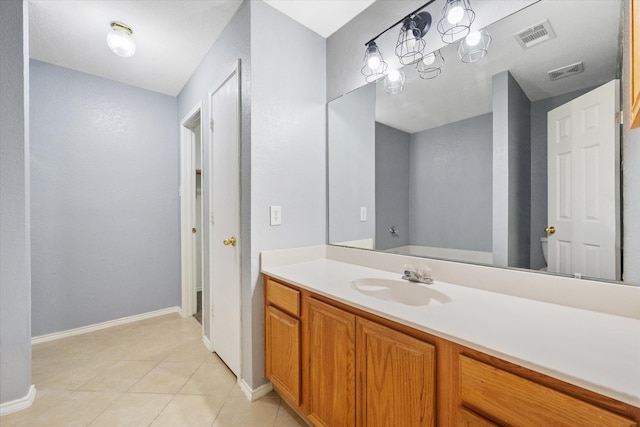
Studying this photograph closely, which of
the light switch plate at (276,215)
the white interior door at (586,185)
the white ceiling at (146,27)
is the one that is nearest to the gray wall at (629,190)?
the white interior door at (586,185)

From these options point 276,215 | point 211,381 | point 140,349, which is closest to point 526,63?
point 276,215

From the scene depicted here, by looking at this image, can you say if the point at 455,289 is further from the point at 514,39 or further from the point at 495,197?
the point at 514,39

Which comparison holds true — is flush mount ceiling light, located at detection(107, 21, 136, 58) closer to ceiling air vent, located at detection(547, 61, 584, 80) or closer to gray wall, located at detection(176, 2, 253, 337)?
gray wall, located at detection(176, 2, 253, 337)

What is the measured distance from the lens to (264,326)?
5.32 ft

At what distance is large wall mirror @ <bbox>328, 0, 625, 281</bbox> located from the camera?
92 cm

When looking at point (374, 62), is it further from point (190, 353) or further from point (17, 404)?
point (17, 404)

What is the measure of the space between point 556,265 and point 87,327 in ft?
12.0

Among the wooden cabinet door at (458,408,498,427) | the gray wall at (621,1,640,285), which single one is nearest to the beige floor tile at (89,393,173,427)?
the wooden cabinet door at (458,408,498,427)

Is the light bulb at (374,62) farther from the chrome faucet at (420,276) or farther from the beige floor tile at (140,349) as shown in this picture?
the beige floor tile at (140,349)

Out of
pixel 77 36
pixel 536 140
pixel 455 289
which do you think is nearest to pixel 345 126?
pixel 536 140

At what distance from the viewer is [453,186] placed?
1.34 m

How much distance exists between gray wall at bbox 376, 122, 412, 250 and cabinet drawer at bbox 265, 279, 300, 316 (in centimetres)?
62

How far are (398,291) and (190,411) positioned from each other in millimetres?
1418

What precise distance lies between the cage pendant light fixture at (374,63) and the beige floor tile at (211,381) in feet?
7.41
